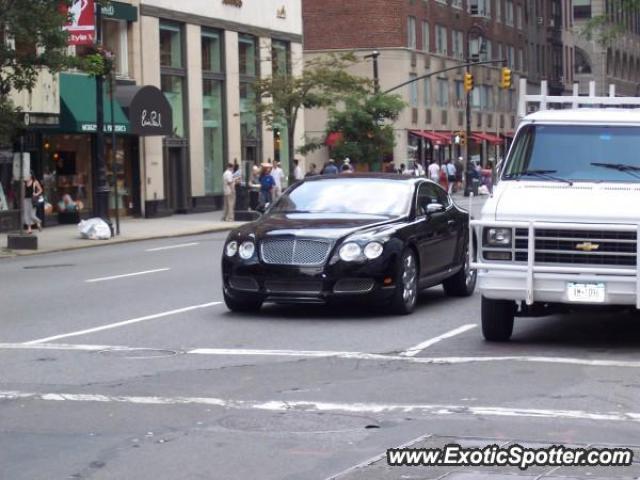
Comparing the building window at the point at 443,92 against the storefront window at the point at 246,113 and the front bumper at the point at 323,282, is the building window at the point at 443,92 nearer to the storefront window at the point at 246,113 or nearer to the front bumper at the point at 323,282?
the storefront window at the point at 246,113

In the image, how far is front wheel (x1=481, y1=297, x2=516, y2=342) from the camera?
12719mm

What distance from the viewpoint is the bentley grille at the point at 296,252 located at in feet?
47.8

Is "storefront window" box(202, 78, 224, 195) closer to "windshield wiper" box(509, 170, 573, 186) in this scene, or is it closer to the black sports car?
the black sports car

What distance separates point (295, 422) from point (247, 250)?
5922mm

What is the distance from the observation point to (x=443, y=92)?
78.3 metres

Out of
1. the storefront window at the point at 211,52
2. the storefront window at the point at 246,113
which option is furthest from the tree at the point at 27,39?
the storefront window at the point at 246,113

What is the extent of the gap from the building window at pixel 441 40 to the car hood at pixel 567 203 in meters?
64.7

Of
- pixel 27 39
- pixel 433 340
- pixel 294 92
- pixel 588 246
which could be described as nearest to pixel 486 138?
pixel 294 92

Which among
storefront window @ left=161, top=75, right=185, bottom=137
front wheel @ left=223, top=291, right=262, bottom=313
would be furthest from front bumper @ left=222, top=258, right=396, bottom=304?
storefront window @ left=161, top=75, right=185, bottom=137

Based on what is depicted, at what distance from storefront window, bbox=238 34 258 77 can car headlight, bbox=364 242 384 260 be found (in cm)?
3878

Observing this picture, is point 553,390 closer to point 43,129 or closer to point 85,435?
point 85,435

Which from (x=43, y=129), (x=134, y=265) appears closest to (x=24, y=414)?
(x=134, y=265)

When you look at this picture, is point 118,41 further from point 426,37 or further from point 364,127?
point 426,37

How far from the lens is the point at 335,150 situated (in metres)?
56.3
